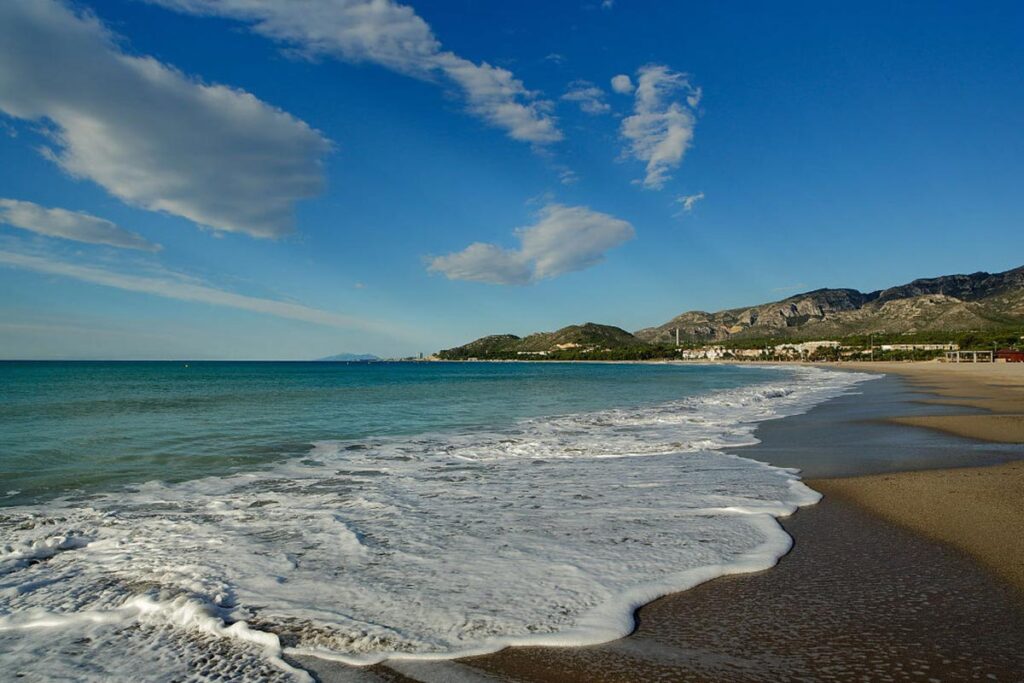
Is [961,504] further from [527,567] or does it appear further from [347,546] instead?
[347,546]

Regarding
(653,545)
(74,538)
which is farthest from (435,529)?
(74,538)

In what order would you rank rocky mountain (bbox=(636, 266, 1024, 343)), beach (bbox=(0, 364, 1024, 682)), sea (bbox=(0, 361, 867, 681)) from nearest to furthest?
1. beach (bbox=(0, 364, 1024, 682))
2. sea (bbox=(0, 361, 867, 681))
3. rocky mountain (bbox=(636, 266, 1024, 343))

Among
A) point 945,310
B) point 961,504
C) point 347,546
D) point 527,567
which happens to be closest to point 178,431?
point 347,546

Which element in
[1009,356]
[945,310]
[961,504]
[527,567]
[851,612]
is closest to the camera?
[851,612]

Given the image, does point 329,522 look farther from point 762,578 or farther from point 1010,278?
point 1010,278

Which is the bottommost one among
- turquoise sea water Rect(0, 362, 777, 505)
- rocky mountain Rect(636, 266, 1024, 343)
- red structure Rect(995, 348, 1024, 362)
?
turquoise sea water Rect(0, 362, 777, 505)

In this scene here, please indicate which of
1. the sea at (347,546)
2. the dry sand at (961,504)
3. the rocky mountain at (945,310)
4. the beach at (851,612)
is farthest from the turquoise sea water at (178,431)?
the rocky mountain at (945,310)

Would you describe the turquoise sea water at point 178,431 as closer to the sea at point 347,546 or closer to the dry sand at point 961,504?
the sea at point 347,546

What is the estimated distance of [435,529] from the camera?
6.96 m

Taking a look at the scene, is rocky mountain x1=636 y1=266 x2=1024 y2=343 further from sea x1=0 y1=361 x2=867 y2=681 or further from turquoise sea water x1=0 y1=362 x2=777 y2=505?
sea x1=0 y1=361 x2=867 y2=681

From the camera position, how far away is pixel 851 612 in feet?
14.0

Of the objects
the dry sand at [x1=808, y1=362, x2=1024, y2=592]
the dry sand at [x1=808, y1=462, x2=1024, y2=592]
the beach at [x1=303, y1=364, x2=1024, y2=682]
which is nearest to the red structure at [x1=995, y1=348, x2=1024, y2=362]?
the dry sand at [x1=808, y1=362, x2=1024, y2=592]

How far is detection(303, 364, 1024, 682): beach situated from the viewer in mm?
3531

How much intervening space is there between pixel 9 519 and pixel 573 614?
787 cm
